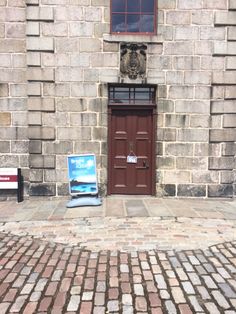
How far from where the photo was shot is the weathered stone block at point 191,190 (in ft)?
28.1

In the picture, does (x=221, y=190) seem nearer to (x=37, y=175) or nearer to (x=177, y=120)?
(x=177, y=120)

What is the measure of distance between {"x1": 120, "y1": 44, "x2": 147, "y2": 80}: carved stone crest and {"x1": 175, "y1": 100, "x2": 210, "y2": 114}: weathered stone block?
125 cm

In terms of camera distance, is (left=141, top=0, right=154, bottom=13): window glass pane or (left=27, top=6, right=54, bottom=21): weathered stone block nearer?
(left=27, top=6, right=54, bottom=21): weathered stone block

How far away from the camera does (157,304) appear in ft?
11.6

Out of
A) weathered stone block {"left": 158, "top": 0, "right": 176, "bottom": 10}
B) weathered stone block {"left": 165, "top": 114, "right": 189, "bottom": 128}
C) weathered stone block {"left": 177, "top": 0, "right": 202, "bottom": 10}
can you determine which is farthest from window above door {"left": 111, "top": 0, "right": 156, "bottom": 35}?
weathered stone block {"left": 165, "top": 114, "right": 189, "bottom": 128}

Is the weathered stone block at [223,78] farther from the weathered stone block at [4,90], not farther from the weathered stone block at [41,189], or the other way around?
the weathered stone block at [4,90]

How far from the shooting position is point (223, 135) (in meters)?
8.44

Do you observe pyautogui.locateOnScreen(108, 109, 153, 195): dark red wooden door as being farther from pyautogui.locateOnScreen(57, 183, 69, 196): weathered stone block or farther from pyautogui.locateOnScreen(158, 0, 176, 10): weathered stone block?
pyautogui.locateOnScreen(158, 0, 176, 10): weathered stone block

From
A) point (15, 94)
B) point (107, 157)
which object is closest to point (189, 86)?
point (107, 157)

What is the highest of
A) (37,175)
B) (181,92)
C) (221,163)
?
(181,92)

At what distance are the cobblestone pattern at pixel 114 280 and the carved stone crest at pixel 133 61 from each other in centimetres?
483

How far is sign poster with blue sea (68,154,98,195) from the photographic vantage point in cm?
797

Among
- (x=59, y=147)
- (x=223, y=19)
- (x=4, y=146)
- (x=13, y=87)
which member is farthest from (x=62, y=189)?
(x=223, y=19)

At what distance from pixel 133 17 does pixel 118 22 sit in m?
0.42
